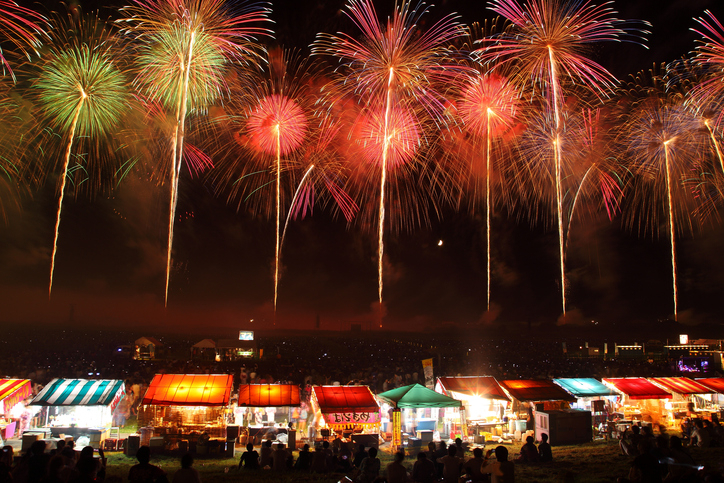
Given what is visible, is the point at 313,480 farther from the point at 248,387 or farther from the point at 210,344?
the point at 210,344

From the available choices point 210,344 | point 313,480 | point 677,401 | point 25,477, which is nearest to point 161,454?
point 313,480

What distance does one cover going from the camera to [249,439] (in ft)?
42.1

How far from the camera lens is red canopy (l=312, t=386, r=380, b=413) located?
1281 centimetres

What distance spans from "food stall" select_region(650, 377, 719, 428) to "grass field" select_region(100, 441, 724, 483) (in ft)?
14.3

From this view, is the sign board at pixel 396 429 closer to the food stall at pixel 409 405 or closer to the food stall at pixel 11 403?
the food stall at pixel 409 405

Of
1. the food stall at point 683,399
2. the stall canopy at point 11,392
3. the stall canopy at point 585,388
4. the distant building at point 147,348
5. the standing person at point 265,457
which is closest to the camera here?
the standing person at point 265,457

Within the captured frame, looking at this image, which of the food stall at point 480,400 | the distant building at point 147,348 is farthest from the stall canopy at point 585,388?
the distant building at point 147,348

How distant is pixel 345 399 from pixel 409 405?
69.7 inches

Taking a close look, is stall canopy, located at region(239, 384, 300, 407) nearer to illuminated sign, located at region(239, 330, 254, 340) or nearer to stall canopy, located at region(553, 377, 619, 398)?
stall canopy, located at region(553, 377, 619, 398)

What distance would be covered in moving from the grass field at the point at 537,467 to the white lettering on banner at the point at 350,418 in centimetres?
98

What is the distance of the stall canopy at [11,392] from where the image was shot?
480 inches

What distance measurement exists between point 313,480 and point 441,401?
17.0ft

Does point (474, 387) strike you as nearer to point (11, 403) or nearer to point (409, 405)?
point (409, 405)

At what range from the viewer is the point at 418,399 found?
13.4 metres
